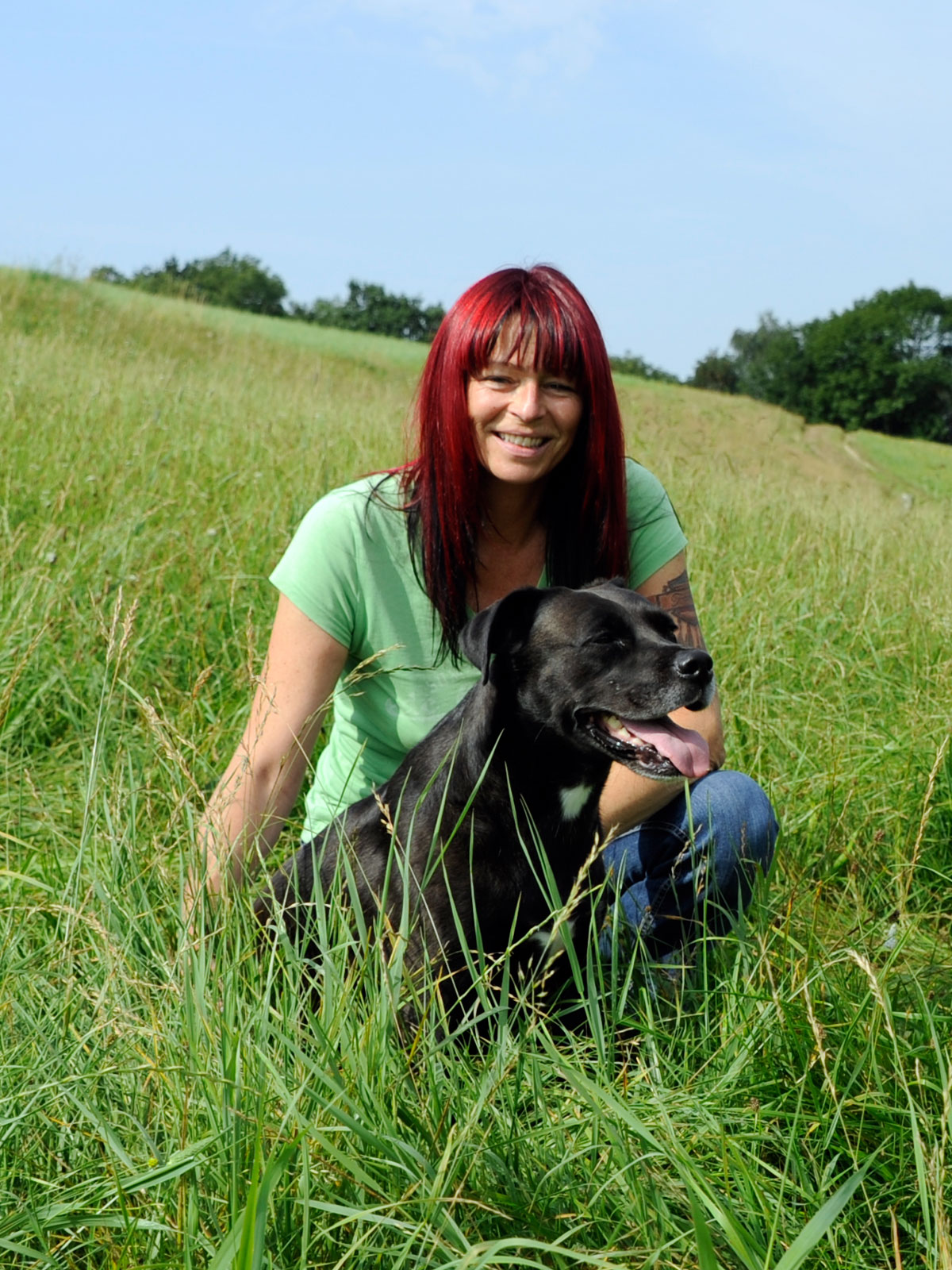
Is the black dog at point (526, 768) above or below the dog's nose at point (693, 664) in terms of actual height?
below

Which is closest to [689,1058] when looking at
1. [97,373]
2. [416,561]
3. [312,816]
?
[312,816]

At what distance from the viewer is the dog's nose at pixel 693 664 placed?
2.38m

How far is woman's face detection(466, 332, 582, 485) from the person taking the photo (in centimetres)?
272

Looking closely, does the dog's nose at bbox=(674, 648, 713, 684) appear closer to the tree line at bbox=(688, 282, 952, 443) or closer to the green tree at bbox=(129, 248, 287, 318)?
the tree line at bbox=(688, 282, 952, 443)

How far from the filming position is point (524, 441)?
2.76 meters

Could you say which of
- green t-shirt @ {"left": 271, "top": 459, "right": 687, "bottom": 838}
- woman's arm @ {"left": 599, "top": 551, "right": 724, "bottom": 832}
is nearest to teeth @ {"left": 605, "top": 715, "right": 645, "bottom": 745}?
woman's arm @ {"left": 599, "top": 551, "right": 724, "bottom": 832}

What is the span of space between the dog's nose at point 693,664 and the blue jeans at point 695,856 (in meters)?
0.34

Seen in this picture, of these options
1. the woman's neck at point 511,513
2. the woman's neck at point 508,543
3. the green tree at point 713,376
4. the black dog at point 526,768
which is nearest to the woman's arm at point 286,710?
the black dog at point 526,768

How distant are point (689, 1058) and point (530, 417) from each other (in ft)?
4.84

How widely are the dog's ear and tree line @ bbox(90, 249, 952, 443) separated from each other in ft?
114

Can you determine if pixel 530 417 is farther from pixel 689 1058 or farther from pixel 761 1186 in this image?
pixel 761 1186

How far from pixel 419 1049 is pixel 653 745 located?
87 centimetres

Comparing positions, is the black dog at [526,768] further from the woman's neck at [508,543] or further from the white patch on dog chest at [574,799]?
the woman's neck at [508,543]

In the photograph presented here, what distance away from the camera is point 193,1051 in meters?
1.56
